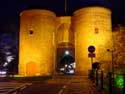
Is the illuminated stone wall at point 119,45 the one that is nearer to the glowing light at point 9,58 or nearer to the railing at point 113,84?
the glowing light at point 9,58

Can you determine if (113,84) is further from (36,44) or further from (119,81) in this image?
(36,44)

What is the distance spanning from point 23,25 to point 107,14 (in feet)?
48.2

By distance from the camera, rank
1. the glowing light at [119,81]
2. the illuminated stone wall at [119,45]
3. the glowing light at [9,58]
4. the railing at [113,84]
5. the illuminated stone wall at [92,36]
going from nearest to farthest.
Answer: the railing at [113,84] → the glowing light at [119,81] → the illuminated stone wall at [119,45] → the illuminated stone wall at [92,36] → the glowing light at [9,58]

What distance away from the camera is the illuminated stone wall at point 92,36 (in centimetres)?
5047

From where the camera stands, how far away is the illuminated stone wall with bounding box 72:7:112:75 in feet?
166

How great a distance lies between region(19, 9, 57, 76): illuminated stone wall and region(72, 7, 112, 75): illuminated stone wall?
5.00 metres

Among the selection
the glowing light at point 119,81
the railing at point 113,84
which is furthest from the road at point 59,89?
the glowing light at point 119,81

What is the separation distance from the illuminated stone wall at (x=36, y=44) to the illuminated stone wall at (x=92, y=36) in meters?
5.00

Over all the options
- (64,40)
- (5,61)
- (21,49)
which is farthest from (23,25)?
(5,61)

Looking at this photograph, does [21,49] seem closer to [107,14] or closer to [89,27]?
[89,27]

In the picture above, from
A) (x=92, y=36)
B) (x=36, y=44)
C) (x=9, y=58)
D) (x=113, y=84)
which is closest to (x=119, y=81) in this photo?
(x=113, y=84)

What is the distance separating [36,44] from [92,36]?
9491 mm

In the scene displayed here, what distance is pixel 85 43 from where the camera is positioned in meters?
51.2

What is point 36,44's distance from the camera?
5169 cm
